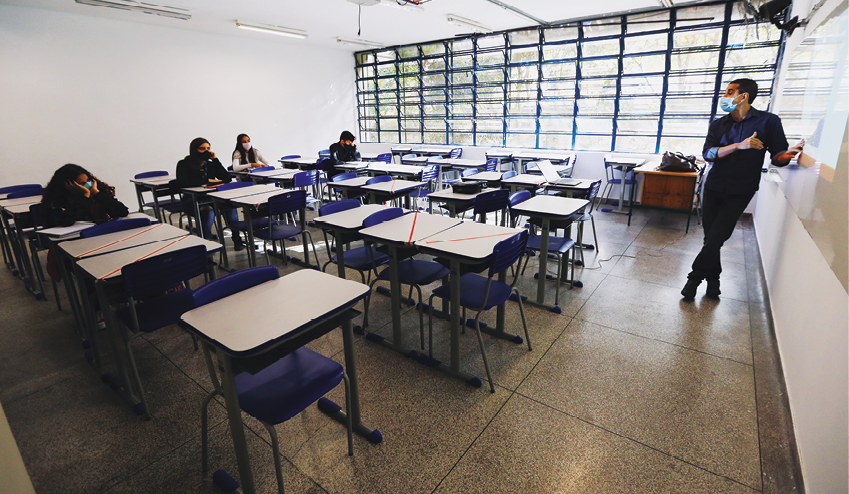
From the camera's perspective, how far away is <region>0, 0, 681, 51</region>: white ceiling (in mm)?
6148

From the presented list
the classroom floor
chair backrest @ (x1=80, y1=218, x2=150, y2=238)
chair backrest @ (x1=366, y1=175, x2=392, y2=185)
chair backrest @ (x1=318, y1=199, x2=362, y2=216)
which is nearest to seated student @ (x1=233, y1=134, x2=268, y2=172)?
chair backrest @ (x1=366, y1=175, x2=392, y2=185)

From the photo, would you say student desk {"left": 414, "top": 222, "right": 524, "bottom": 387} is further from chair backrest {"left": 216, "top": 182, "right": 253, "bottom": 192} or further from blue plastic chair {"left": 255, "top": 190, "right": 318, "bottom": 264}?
chair backrest {"left": 216, "top": 182, "right": 253, "bottom": 192}

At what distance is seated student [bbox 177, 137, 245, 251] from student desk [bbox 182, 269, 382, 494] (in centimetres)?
347

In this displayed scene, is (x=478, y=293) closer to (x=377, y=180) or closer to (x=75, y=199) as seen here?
(x=377, y=180)

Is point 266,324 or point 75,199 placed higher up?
point 75,199

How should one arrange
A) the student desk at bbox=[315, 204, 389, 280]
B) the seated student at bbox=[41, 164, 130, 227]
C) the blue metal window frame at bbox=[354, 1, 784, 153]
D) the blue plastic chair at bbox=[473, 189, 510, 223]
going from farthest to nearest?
1. the blue metal window frame at bbox=[354, 1, 784, 153]
2. the blue plastic chair at bbox=[473, 189, 510, 223]
3. the seated student at bbox=[41, 164, 130, 227]
4. the student desk at bbox=[315, 204, 389, 280]

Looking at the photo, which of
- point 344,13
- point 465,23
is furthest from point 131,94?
point 465,23

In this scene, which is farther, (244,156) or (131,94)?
(131,94)

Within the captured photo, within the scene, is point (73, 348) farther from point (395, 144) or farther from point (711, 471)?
point (395, 144)

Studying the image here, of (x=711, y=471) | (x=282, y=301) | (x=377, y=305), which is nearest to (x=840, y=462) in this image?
(x=711, y=471)

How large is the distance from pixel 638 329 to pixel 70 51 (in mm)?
8986

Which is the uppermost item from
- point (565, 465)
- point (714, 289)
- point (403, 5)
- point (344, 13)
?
point (344, 13)

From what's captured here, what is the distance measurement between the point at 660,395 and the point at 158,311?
2945 millimetres

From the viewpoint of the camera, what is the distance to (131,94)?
7312 millimetres
